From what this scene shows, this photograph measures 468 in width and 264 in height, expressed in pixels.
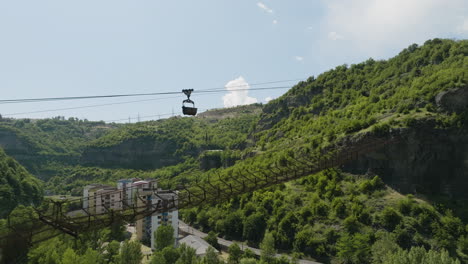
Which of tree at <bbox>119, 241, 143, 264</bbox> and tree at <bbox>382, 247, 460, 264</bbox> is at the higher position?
tree at <bbox>382, 247, 460, 264</bbox>

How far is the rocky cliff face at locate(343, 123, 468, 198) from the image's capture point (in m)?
38.9

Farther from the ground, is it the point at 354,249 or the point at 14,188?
the point at 14,188

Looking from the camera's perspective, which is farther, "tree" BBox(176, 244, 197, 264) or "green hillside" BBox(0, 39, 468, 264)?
"tree" BBox(176, 244, 197, 264)

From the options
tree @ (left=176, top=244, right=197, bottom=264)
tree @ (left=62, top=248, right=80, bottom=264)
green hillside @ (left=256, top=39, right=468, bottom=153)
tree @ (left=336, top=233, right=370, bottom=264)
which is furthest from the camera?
green hillside @ (left=256, top=39, right=468, bottom=153)

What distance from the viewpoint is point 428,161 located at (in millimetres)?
40312

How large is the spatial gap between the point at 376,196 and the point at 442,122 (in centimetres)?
1376

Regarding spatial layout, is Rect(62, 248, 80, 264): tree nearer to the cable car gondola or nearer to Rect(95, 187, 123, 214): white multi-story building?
Rect(95, 187, 123, 214): white multi-story building

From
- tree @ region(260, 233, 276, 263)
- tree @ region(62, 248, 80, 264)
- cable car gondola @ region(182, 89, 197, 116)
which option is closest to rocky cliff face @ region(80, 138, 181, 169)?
tree @ region(260, 233, 276, 263)

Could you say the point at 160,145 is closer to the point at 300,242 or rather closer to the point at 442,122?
the point at 300,242

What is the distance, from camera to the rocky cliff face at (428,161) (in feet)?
128

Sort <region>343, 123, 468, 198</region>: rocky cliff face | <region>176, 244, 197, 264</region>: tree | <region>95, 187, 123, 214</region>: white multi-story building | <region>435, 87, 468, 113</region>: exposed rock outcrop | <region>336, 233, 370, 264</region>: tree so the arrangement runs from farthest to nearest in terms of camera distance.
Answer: <region>435, 87, 468, 113</region>: exposed rock outcrop < <region>343, 123, 468, 198</region>: rocky cliff face < <region>176, 244, 197, 264</region>: tree < <region>336, 233, 370, 264</region>: tree < <region>95, 187, 123, 214</region>: white multi-story building

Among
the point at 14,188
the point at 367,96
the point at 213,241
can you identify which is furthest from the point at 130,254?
the point at 367,96

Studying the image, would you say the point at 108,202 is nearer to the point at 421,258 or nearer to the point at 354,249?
the point at 421,258

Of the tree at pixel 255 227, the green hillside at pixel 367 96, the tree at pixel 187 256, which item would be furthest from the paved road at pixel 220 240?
the green hillside at pixel 367 96
